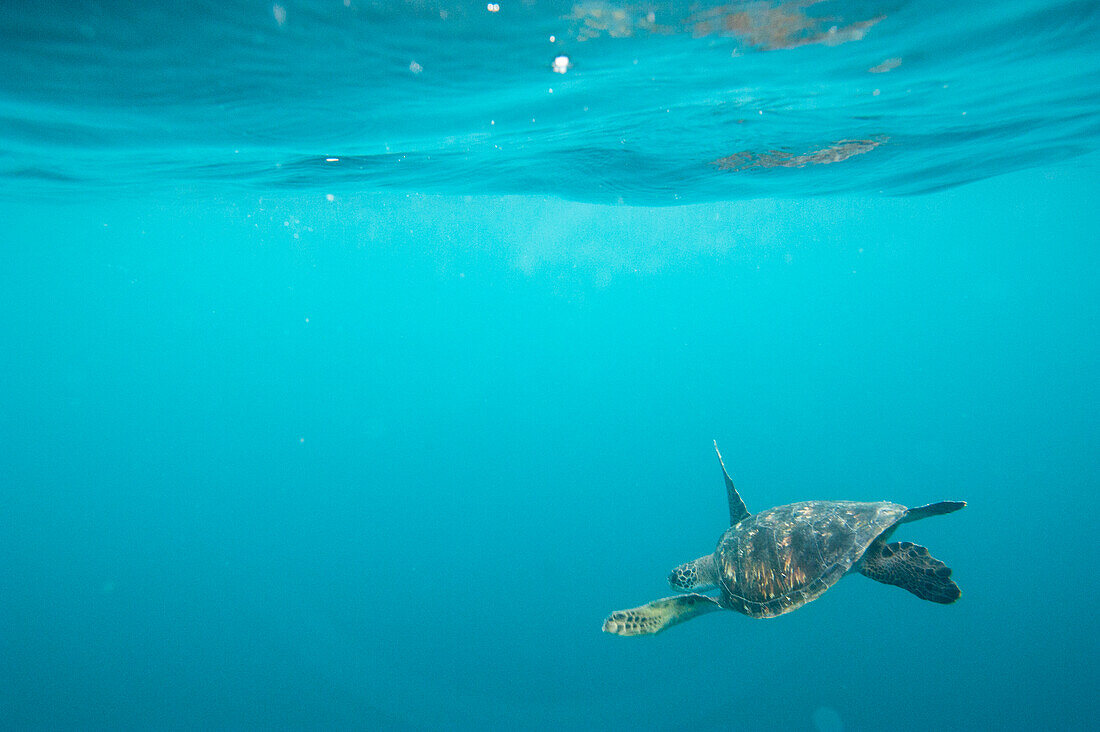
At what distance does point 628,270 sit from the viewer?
7350 cm

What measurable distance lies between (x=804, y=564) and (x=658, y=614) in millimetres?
1865

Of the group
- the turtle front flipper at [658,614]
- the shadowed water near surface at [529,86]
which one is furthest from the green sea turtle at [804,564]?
the shadowed water near surface at [529,86]

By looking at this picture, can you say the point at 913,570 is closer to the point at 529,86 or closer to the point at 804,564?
the point at 804,564

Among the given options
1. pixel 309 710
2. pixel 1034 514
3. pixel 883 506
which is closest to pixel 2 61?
pixel 883 506

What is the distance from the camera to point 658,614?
6.43 m

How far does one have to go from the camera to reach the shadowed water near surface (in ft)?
19.8

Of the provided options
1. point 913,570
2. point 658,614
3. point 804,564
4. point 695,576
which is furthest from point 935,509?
point 658,614

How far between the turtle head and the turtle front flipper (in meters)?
0.47

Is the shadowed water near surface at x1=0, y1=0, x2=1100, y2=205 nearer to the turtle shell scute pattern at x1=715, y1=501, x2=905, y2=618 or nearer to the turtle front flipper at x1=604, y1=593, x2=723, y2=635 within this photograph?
the turtle shell scute pattern at x1=715, y1=501, x2=905, y2=618

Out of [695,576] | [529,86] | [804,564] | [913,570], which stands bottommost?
Result: [913,570]

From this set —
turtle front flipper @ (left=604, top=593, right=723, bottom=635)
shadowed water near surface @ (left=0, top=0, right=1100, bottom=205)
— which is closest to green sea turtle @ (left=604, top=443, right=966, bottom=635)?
turtle front flipper @ (left=604, top=593, right=723, bottom=635)

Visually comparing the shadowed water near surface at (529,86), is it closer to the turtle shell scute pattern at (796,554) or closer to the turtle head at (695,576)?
the turtle shell scute pattern at (796,554)

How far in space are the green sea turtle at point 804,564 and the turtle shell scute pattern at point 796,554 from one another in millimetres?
11

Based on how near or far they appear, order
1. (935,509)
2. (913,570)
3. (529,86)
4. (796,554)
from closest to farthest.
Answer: (935,509) → (913,570) → (796,554) → (529,86)
